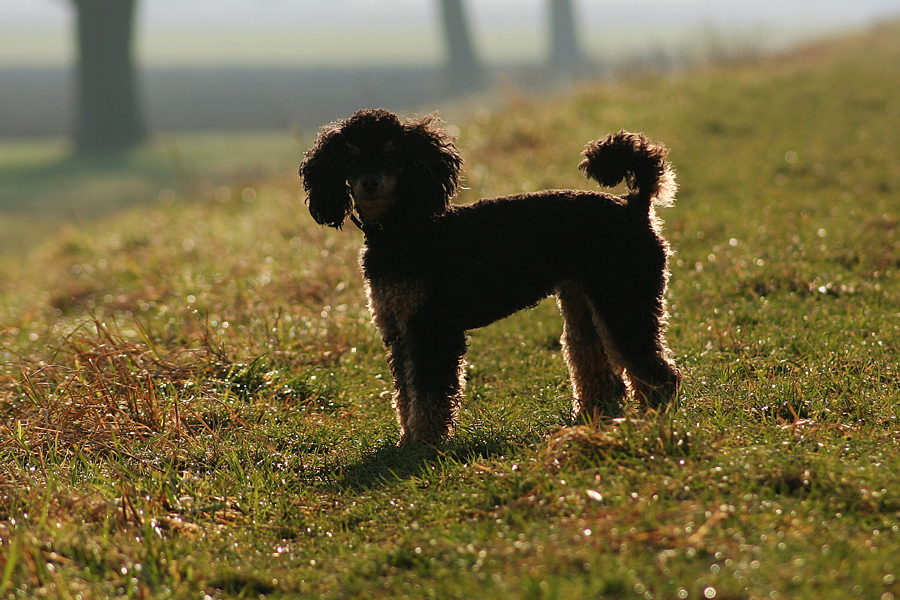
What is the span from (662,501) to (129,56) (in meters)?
29.5

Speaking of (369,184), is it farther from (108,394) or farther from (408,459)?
(108,394)

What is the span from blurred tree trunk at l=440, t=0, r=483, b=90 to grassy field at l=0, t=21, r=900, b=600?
3614 centimetres

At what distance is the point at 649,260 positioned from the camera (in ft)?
15.8

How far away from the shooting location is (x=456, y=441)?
4.84 metres

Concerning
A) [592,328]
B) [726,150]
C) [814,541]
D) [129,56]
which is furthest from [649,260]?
[129,56]

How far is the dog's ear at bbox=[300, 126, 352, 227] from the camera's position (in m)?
4.83

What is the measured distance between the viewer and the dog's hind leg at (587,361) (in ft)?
16.9

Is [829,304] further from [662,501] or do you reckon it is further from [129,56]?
[129,56]

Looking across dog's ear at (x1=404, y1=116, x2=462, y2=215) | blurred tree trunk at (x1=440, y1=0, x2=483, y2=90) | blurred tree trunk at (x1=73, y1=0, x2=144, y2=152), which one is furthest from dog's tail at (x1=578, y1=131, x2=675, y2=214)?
blurred tree trunk at (x1=440, y1=0, x2=483, y2=90)

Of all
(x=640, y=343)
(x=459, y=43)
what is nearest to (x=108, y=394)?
(x=640, y=343)

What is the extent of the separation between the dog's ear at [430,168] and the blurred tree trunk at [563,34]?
51226 millimetres

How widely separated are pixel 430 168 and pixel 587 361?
1485 millimetres

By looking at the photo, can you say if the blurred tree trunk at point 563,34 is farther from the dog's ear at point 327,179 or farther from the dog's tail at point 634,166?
the dog's ear at point 327,179

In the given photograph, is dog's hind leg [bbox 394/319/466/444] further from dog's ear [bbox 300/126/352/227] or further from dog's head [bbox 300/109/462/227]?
dog's ear [bbox 300/126/352/227]
